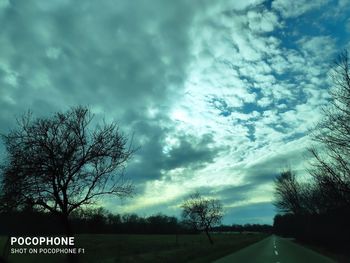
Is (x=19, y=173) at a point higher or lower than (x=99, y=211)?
higher

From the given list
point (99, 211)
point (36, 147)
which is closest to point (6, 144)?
point (36, 147)

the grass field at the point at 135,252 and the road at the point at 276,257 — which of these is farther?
the road at the point at 276,257

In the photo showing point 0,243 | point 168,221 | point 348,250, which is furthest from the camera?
point 168,221

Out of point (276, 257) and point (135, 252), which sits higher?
point (135, 252)

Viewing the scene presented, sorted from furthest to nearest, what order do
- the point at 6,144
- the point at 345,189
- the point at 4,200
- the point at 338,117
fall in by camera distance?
the point at 345,189 → the point at 338,117 → the point at 6,144 → the point at 4,200

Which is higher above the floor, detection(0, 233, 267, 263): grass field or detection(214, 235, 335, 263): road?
detection(0, 233, 267, 263): grass field

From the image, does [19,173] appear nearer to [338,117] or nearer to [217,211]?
[338,117]

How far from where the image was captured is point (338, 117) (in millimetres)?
20156

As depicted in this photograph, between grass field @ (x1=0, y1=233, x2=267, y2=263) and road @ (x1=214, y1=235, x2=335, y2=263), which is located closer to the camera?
grass field @ (x1=0, y1=233, x2=267, y2=263)

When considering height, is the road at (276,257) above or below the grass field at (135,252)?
below

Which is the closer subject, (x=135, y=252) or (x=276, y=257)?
(x=276, y=257)

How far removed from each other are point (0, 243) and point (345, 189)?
2295 cm

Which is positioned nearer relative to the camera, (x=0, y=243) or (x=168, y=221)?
(x=0, y=243)

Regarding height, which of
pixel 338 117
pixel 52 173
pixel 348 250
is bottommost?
pixel 348 250
